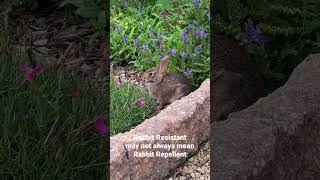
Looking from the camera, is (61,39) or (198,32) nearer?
(198,32)

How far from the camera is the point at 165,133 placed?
3.00 m

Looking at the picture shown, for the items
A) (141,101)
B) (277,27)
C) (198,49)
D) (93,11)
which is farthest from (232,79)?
(93,11)

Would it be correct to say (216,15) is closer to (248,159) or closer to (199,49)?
(199,49)

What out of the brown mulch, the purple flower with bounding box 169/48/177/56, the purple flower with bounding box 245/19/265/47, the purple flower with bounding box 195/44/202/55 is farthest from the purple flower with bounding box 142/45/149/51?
the purple flower with bounding box 245/19/265/47

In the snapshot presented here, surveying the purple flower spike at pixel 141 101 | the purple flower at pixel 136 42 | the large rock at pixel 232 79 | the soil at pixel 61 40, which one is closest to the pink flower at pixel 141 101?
the purple flower spike at pixel 141 101

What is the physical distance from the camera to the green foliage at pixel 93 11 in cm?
430

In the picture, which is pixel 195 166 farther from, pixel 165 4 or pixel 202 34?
pixel 165 4

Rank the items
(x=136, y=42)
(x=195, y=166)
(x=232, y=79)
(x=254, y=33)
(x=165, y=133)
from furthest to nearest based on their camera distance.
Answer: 1. (x=254, y=33)
2. (x=232, y=79)
3. (x=136, y=42)
4. (x=195, y=166)
5. (x=165, y=133)

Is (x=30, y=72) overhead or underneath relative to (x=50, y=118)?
overhead

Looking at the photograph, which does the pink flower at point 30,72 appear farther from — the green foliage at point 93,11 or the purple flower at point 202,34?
the green foliage at point 93,11

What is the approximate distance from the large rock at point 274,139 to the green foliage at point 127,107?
32 cm

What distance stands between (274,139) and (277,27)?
1233mm

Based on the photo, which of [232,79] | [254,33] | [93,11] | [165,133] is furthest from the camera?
[93,11]

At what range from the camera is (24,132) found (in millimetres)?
3131
